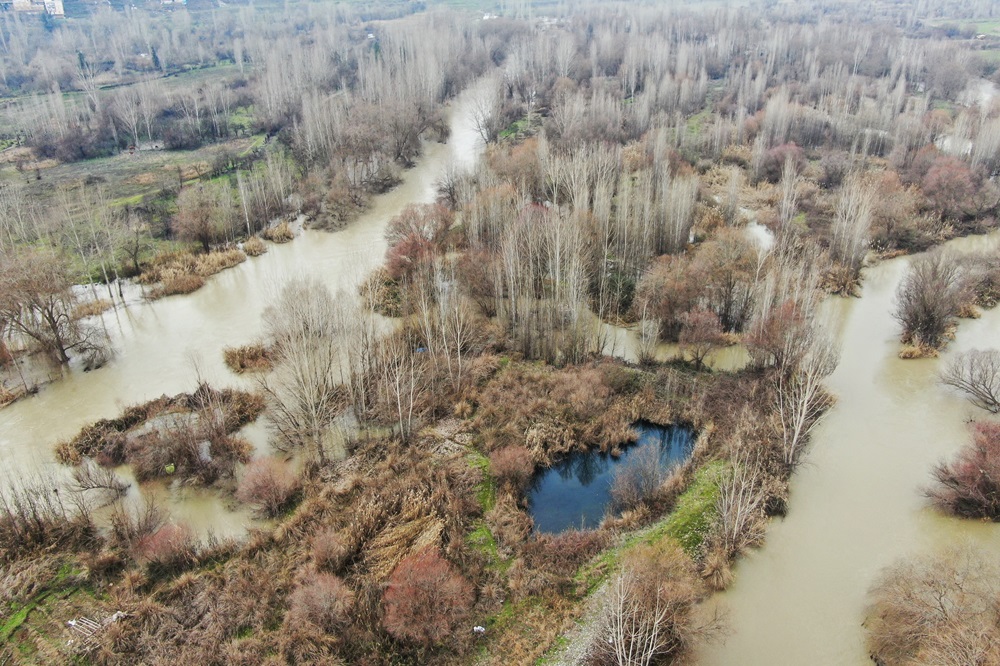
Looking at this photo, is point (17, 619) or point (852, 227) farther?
point (852, 227)

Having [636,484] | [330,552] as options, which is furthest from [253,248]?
[636,484]

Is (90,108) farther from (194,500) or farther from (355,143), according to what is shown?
(194,500)

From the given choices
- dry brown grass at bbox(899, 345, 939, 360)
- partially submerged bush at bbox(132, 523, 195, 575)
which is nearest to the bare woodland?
partially submerged bush at bbox(132, 523, 195, 575)

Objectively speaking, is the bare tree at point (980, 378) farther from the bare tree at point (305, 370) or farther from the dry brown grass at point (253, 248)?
the dry brown grass at point (253, 248)

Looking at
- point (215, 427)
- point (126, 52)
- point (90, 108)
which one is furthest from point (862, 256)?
point (126, 52)

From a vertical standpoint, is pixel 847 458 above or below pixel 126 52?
below

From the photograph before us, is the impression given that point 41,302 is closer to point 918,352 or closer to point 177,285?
point 177,285

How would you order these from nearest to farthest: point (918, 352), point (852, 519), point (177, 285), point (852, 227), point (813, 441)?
point (852, 519) < point (813, 441) < point (918, 352) < point (852, 227) < point (177, 285)
